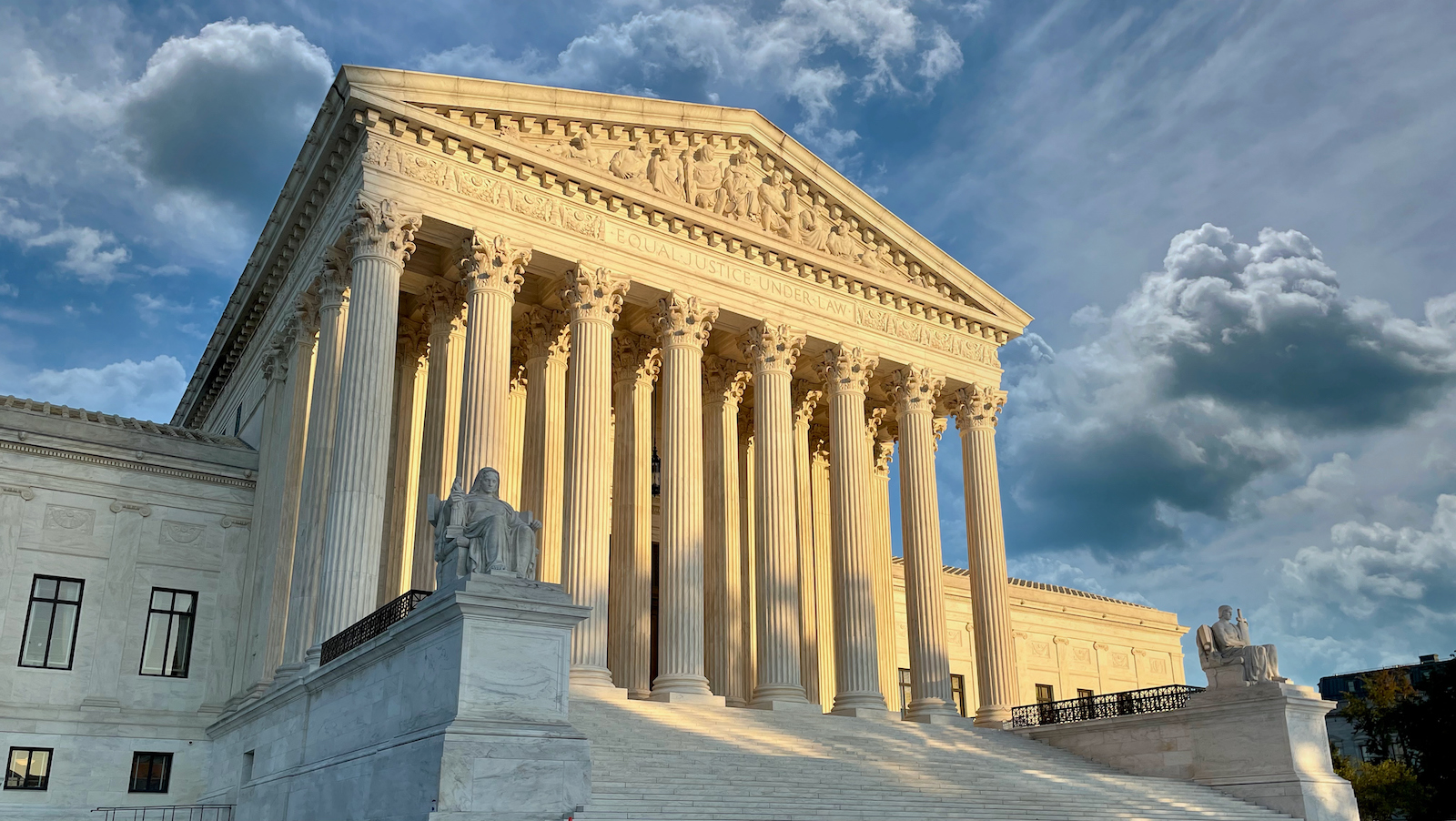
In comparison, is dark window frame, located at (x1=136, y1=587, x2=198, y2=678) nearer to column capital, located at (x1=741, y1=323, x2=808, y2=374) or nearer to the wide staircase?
the wide staircase

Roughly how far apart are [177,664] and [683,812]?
17.7 metres

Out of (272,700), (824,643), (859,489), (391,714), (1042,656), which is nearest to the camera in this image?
(391,714)

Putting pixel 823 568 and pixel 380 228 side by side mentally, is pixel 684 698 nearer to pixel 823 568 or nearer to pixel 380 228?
pixel 823 568

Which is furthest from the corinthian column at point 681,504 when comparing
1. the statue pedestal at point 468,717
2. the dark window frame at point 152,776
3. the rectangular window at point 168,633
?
the rectangular window at point 168,633

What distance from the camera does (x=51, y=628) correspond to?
28234mm

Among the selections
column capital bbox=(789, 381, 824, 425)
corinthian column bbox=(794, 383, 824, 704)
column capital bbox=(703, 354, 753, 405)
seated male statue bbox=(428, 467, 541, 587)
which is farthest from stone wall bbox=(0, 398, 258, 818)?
column capital bbox=(789, 381, 824, 425)

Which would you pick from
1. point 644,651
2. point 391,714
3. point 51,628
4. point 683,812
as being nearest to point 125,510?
point 51,628

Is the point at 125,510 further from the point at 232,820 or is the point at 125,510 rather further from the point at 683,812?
the point at 683,812

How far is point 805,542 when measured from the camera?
Answer: 1481 inches

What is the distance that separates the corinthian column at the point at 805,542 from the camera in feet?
116

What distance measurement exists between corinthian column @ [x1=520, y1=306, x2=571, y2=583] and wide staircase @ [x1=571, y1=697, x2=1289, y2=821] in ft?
22.3

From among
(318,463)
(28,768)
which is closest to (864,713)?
(318,463)

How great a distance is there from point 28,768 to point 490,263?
52.8ft

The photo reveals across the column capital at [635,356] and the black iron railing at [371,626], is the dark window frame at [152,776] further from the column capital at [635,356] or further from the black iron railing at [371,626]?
the column capital at [635,356]
